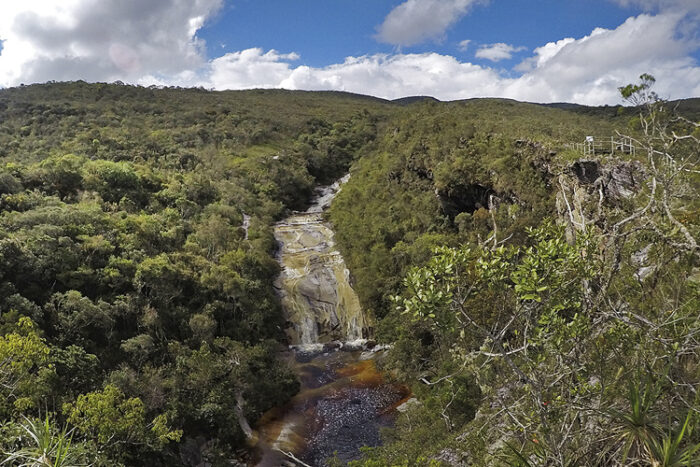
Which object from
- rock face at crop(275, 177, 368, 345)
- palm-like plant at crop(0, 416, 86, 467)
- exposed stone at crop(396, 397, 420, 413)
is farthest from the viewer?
rock face at crop(275, 177, 368, 345)

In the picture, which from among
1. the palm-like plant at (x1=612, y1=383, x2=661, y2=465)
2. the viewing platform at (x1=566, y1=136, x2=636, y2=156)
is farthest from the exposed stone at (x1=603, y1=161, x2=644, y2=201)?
the palm-like plant at (x1=612, y1=383, x2=661, y2=465)

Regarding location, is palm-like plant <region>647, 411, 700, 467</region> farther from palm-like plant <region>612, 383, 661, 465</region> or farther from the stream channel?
the stream channel

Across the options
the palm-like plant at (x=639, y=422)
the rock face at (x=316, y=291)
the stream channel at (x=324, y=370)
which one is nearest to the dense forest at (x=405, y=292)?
the palm-like plant at (x=639, y=422)

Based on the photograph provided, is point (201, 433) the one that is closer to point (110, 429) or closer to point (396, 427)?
point (110, 429)

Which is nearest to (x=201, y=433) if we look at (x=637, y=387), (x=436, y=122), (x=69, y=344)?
(x=69, y=344)

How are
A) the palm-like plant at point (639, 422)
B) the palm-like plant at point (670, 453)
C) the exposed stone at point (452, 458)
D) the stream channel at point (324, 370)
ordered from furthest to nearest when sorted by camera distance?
the stream channel at point (324, 370), the exposed stone at point (452, 458), the palm-like plant at point (639, 422), the palm-like plant at point (670, 453)

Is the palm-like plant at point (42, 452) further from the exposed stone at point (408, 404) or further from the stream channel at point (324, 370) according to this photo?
the exposed stone at point (408, 404)
